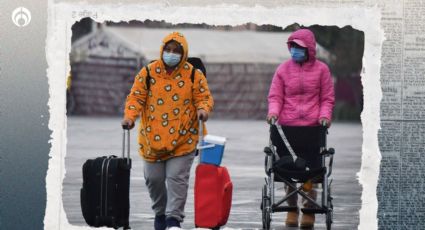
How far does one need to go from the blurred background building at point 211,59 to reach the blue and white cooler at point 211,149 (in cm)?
3360

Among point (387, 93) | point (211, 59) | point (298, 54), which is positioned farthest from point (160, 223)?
point (211, 59)

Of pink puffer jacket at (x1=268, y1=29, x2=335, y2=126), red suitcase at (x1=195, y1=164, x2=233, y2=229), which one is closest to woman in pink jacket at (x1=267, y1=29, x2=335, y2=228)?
pink puffer jacket at (x1=268, y1=29, x2=335, y2=126)

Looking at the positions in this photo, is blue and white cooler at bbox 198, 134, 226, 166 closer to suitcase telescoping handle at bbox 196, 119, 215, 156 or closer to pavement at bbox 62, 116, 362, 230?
suitcase telescoping handle at bbox 196, 119, 215, 156

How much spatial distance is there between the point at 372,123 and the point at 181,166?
147cm

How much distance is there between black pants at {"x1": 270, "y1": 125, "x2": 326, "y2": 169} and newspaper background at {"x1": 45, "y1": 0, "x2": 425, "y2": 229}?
743 mm

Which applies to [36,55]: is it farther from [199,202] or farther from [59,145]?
[199,202]

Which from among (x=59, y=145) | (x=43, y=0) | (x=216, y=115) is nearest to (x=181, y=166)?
(x=59, y=145)

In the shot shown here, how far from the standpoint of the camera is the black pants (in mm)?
11008

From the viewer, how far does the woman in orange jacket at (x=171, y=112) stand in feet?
33.4

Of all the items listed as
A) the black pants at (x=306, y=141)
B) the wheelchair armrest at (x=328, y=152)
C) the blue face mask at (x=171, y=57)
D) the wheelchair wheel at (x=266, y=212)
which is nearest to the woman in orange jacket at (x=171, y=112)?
the blue face mask at (x=171, y=57)

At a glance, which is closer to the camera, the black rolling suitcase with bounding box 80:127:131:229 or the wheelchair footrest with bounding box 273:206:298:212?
the black rolling suitcase with bounding box 80:127:131:229

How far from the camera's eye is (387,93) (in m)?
10.2

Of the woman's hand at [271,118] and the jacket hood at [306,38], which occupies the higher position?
the jacket hood at [306,38]

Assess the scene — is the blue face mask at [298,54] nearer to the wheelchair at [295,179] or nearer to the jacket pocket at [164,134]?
the wheelchair at [295,179]
